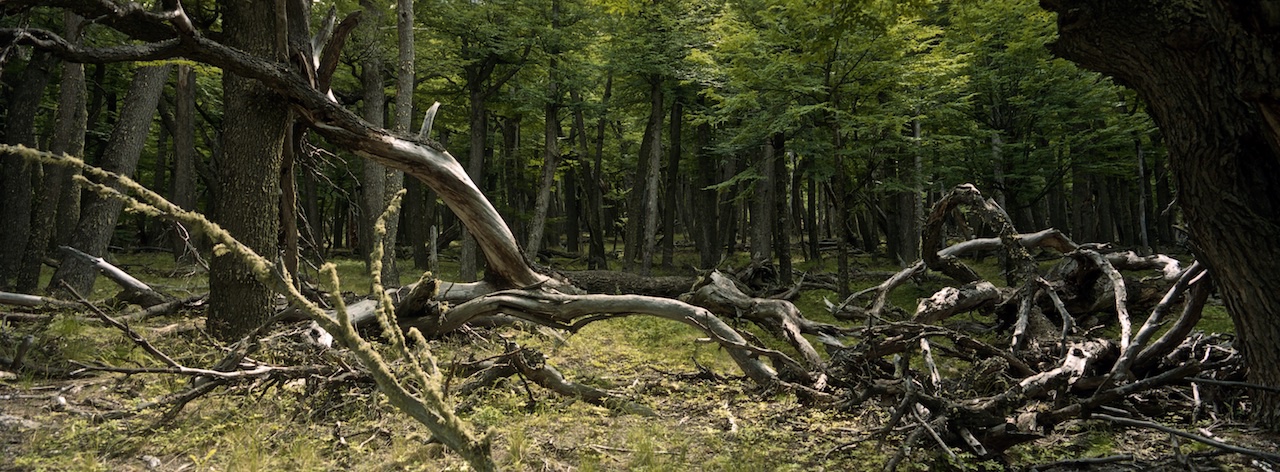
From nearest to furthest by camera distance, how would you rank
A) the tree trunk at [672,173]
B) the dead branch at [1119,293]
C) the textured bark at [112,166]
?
the dead branch at [1119,293], the textured bark at [112,166], the tree trunk at [672,173]

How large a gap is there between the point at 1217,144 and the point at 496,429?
3363 millimetres

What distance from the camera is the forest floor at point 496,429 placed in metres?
3.23

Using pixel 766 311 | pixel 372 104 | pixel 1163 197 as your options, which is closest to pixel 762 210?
pixel 372 104

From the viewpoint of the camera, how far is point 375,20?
538 inches

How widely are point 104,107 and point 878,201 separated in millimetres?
23947

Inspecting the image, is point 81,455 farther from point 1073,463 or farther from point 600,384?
point 1073,463

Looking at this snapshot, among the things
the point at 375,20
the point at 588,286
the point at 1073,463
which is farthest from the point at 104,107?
the point at 1073,463

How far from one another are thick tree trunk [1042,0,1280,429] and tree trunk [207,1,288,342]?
5.91 m

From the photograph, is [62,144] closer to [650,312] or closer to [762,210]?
[650,312]

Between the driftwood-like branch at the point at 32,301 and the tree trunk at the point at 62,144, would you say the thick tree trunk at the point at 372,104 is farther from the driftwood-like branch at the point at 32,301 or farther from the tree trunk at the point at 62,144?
the driftwood-like branch at the point at 32,301

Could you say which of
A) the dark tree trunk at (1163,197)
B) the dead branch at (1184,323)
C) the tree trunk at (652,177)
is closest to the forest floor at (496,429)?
the dead branch at (1184,323)

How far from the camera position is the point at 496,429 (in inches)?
91.6

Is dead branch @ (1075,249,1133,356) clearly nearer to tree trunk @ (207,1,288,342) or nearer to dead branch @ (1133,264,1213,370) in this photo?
dead branch @ (1133,264,1213,370)

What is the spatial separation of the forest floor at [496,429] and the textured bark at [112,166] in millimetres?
3232
